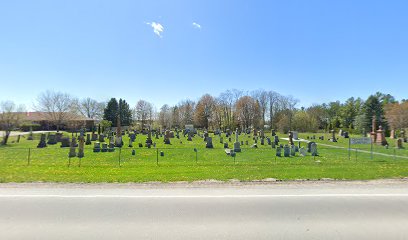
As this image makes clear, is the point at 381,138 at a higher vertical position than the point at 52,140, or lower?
higher

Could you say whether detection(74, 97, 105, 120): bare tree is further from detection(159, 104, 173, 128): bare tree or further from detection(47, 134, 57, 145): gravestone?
detection(47, 134, 57, 145): gravestone

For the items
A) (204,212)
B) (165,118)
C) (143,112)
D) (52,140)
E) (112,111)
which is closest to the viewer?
(204,212)

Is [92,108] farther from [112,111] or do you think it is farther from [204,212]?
[204,212]

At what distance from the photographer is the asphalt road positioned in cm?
522

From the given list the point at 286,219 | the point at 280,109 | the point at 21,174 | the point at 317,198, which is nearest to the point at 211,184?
the point at 317,198

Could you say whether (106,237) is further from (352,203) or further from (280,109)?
(280,109)

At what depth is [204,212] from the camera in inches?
254

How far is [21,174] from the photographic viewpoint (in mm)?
12039

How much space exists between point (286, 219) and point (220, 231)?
61.9 inches

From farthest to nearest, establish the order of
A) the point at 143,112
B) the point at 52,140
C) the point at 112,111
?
the point at 143,112, the point at 112,111, the point at 52,140

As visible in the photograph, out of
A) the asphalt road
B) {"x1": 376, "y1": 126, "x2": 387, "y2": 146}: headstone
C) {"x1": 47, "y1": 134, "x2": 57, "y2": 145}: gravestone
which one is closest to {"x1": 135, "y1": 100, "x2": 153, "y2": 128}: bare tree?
{"x1": 47, "y1": 134, "x2": 57, "y2": 145}: gravestone

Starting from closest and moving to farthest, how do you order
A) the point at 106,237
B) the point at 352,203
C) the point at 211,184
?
the point at 106,237, the point at 352,203, the point at 211,184

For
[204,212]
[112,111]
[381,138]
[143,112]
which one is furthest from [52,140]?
[143,112]

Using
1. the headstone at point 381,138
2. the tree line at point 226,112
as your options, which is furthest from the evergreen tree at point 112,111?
the headstone at point 381,138
